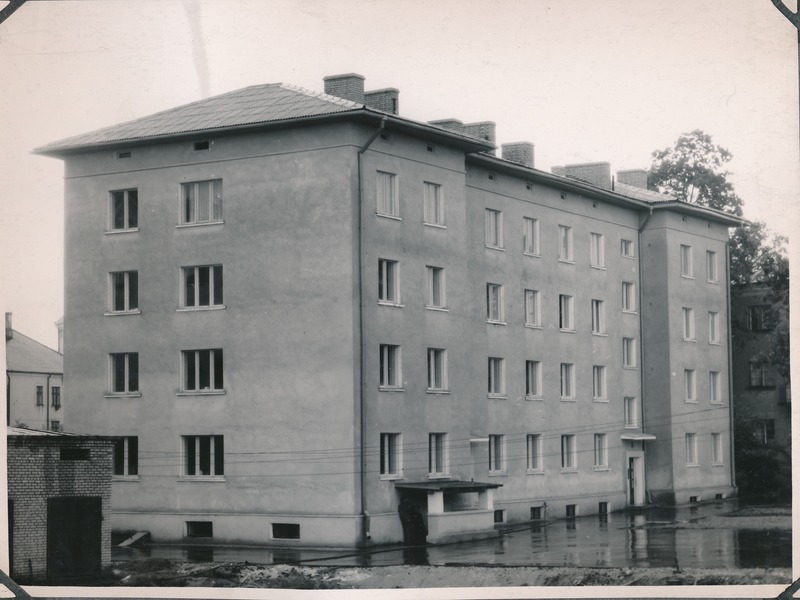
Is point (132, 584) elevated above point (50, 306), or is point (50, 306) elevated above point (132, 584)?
point (50, 306)

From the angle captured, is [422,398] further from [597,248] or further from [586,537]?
[597,248]

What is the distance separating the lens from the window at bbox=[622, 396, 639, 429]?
54438 mm

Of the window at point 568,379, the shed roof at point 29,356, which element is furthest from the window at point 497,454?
the shed roof at point 29,356

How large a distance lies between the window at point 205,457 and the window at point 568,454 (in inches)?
606

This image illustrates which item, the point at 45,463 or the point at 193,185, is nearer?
the point at 45,463

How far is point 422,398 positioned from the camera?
41.3 metres

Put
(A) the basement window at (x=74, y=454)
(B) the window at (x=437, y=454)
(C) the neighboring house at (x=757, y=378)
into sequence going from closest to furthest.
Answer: (A) the basement window at (x=74, y=454), (B) the window at (x=437, y=454), (C) the neighboring house at (x=757, y=378)

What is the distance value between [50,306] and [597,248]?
Result: 2818cm

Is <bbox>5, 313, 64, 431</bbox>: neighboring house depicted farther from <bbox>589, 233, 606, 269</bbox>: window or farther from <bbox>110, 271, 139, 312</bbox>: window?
<bbox>589, 233, 606, 269</bbox>: window

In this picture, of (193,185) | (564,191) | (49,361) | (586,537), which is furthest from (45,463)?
(564,191)

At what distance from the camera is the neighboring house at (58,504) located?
95.2 feet

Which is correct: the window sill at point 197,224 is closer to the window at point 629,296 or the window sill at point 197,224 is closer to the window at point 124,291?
the window at point 124,291

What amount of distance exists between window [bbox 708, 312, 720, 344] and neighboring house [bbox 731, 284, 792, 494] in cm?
80

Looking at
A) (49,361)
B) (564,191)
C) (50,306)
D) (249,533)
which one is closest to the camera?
(50,306)
